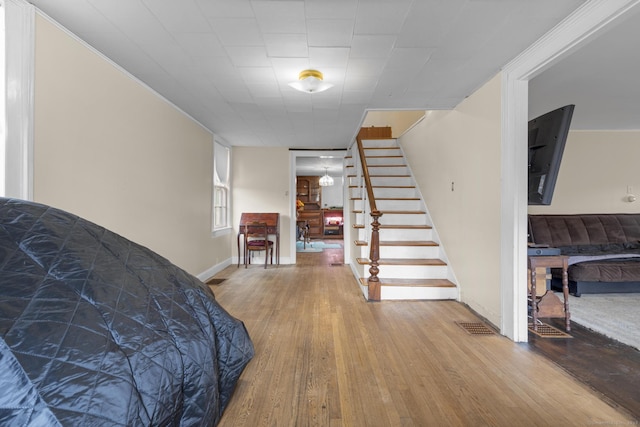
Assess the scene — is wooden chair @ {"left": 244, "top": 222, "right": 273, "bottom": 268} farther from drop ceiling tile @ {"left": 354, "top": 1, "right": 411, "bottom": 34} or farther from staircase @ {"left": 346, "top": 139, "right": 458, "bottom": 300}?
drop ceiling tile @ {"left": 354, "top": 1, "right": 411, "bottom": 34}

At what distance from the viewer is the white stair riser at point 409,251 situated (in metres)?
3.73

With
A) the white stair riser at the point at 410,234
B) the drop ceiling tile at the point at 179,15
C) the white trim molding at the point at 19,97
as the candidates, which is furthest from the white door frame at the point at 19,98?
the white stair riser at the point at 410,234

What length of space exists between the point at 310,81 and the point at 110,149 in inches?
67.1

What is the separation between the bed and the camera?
0.69 m

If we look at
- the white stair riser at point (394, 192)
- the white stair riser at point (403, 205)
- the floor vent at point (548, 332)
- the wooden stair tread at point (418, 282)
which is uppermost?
the white stair riser at point (394, 192)

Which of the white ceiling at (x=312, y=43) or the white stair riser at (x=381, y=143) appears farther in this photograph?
the white stair riser at (x=381, y=143)

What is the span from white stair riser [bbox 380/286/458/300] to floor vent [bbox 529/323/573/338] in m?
0.82

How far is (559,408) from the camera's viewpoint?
4.85 feet

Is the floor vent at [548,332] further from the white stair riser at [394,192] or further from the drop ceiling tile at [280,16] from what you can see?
the drop ceiling tile at [280,16]

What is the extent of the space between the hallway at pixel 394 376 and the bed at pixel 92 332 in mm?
550

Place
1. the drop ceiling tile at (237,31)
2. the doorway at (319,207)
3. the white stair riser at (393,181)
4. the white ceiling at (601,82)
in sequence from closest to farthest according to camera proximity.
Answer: the drop ceiling tile at (237,31) → the white ceiling at (601,82) → the white stair riser at (393,181) → the doorway at (319,207)

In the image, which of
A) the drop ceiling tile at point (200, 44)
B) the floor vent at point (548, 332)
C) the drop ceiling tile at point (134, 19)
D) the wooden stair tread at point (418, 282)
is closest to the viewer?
the drop ceiling tile at point (134, 19)

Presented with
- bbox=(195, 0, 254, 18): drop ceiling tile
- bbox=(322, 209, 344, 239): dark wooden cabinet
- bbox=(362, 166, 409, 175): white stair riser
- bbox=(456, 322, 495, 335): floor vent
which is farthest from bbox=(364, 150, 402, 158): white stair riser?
bbox=(322, 209, 344, 239): dark wooden cabinet

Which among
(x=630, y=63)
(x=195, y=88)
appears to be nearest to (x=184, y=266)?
(x=195, y=88)
